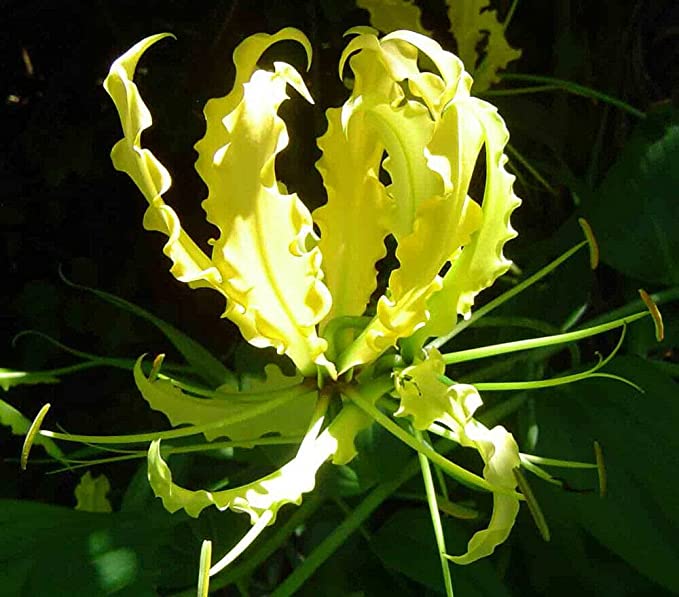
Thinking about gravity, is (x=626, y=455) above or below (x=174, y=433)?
below

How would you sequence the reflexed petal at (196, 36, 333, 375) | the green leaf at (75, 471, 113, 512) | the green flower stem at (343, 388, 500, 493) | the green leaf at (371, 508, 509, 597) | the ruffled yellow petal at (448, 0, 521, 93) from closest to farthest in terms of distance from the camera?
the reflexed petal at (196, 36, 333, 375) < the green flower stem at (343, 388, 500, 493) < the green leaf at (371, 508, 509, 597) < the ruffled yellow petal at (448, 0, 521, 93) < the green leaf at (75, 471, 113, 512)

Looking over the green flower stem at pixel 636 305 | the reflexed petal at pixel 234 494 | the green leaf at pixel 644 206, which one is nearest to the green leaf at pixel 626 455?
the green flower stem at pixel 636 305

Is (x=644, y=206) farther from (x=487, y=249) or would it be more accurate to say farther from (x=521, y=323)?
(x=487, y=249)

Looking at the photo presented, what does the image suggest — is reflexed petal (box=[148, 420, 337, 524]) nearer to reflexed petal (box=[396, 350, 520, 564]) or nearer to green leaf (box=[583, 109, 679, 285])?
reflexed petal (box=[396, 350, 520, 564])

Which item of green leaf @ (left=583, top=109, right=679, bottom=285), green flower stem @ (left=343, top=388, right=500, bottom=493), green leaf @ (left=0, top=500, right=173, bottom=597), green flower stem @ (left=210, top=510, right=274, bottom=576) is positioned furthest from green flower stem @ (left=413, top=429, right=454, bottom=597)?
green leaf @ (left=583, top=109, right=679, bottom=285)

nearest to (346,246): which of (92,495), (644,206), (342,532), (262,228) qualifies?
(262,228)

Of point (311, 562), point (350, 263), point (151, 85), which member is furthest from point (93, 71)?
point (311, 562)

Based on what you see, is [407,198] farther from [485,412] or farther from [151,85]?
[151,85]

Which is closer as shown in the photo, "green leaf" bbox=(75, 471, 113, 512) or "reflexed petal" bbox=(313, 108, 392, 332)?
"reflexed petal" bbox=(313, 108, 392, 332)
